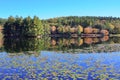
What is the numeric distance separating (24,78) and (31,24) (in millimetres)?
101321

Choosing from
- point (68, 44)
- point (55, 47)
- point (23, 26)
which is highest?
point (23, 26)

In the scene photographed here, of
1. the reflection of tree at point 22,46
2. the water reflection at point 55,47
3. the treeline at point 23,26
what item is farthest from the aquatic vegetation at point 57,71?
the treeline at point 23,26

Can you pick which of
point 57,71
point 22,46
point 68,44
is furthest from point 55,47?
point 57,71

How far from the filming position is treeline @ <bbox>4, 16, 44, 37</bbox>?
128000mm

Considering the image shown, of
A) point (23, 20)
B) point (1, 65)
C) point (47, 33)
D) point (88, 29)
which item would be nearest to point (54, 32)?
point (47, 33)

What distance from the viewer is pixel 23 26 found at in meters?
131

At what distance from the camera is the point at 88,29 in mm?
183625

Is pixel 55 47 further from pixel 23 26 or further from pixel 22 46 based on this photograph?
pixel 23 26

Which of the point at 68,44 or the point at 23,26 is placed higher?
the point at 23,26

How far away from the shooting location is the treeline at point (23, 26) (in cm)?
12800

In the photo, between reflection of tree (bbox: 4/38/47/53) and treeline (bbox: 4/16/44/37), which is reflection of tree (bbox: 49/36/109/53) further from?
treeline (bbox: 4/16/44/37)

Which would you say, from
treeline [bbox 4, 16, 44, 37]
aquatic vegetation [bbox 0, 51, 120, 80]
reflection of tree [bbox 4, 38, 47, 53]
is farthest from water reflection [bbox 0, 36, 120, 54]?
treeline [bbox 4, 16, 44, 37]

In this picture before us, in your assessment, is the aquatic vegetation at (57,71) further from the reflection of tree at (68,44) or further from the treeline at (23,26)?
the treeline at (23,26)

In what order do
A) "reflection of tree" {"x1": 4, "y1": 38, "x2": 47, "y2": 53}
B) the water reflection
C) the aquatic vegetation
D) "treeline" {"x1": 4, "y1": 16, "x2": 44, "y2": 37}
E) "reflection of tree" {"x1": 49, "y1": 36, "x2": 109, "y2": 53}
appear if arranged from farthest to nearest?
"treeline" {"x1": 4, "y1": 16, "x2": 44, "y2": 37} → "reflection of tree" {"x1": 49, "y1": 36, "x2": 109, "y2": 53} → "reflection of tree" {"x1": 4, "y1": 38, "x2": 47, "y2": 53} → the water reflection → the aquatic vegetation
